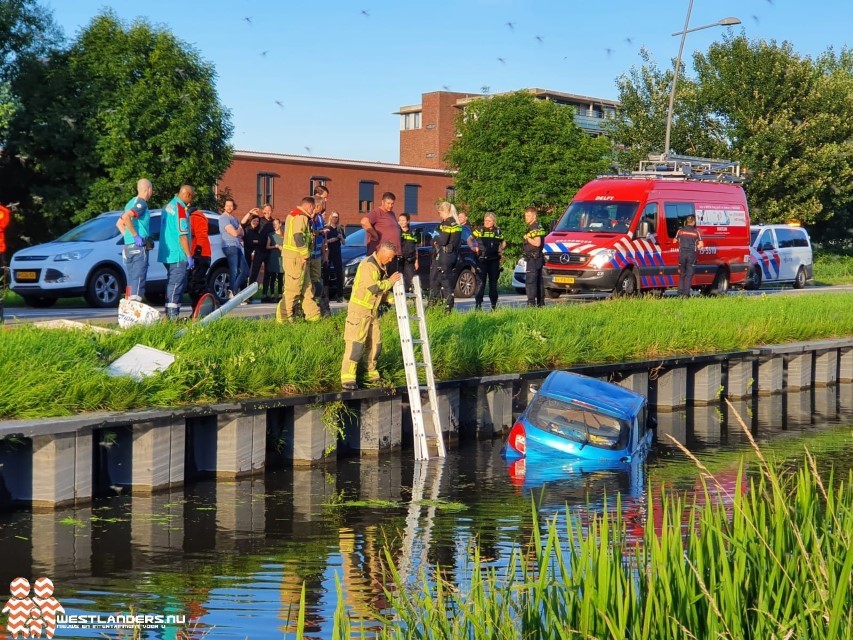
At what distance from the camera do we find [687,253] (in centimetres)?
2627

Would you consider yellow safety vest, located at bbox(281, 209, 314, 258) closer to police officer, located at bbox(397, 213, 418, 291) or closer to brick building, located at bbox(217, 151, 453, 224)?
police officer, located at bbox(397, 213, 418, 291)

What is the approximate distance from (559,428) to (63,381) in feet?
16.5

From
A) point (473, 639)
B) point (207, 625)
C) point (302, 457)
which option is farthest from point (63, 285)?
point (473, 639)

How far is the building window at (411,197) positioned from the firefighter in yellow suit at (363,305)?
5980cm

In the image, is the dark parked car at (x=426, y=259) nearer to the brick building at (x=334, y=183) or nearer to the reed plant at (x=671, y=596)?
the reed plant at (x=671, y=596)

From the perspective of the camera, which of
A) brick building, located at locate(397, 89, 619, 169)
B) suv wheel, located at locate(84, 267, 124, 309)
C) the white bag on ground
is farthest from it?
brick building, located at locate(397, 89, 619, 169)

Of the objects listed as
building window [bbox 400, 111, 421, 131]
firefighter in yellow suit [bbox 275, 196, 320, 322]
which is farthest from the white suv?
building window [bbox 400, 111, 421, 131]

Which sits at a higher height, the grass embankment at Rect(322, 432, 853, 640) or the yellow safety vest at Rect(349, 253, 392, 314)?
the yellow safety vest at Rect(349, 253, 392, 314)

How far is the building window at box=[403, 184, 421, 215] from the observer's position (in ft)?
242

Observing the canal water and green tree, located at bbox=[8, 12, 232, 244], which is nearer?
the canal water

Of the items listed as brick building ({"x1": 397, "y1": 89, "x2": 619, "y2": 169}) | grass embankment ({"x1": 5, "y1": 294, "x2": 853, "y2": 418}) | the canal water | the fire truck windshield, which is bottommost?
the canal water

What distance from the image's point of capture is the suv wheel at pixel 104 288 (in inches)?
888

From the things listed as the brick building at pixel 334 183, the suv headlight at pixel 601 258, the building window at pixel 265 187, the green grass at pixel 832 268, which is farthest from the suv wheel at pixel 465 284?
the building window at pixel 265 187

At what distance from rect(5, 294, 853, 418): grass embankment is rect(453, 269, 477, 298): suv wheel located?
17.1 ft
